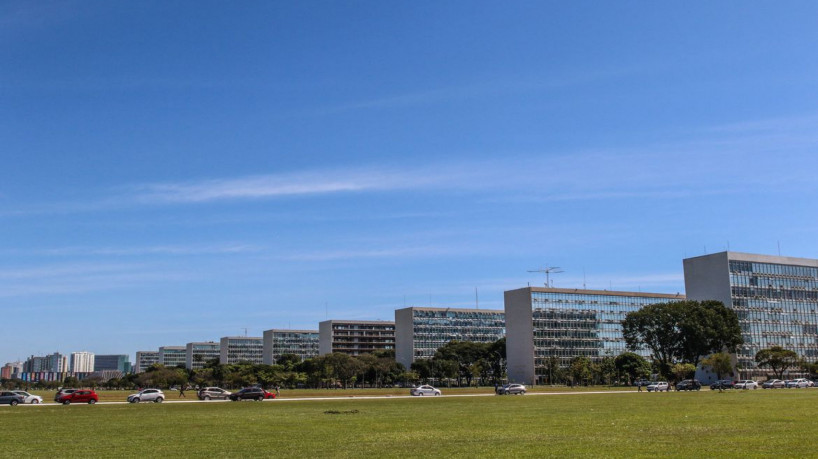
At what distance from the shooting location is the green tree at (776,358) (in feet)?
455

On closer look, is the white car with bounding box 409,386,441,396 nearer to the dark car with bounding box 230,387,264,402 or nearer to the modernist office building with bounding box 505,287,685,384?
the dark car with bounding box 230,387,264,402

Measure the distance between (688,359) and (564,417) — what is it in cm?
9960

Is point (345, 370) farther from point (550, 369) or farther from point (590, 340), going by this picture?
point (590, 340)

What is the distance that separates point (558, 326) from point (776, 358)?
53.8 metres

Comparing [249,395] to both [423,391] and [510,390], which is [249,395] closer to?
[423,391]

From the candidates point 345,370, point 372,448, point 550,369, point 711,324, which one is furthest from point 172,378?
point 372,448

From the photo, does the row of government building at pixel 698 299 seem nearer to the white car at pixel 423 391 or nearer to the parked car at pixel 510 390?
the parked car at pixel 510 390

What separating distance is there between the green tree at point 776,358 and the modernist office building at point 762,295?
7381 millimetres

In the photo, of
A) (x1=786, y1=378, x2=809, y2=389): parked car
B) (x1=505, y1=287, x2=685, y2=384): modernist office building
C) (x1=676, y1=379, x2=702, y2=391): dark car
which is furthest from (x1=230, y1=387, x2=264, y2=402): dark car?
(x1=505, y1=287, x2=685, y2=384): modernist office building

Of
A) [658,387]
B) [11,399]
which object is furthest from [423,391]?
[11,399]

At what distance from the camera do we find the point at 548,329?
180m

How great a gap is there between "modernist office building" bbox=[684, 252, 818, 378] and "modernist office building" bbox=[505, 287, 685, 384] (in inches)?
965

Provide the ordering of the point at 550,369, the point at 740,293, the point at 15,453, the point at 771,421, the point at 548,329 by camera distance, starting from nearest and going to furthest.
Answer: the point at 15,453, the point at 771,421, the point at 740,293, the point at 550,369, the point at 548,329

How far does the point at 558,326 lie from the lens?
18088 centimetres
